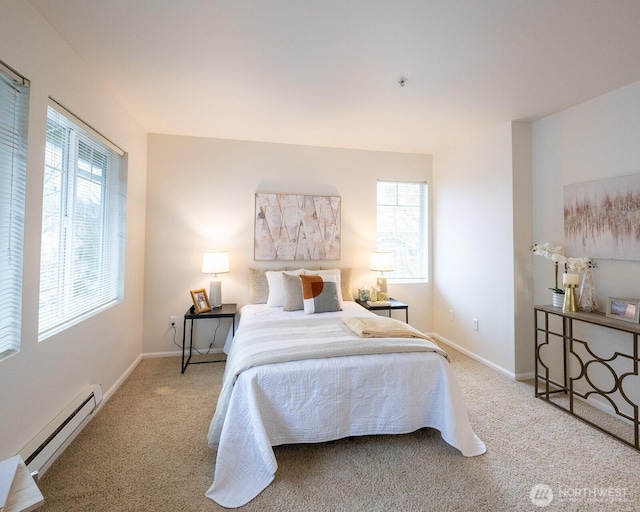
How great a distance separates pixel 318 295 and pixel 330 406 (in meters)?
1.34

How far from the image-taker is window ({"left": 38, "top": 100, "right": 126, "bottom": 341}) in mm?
1860

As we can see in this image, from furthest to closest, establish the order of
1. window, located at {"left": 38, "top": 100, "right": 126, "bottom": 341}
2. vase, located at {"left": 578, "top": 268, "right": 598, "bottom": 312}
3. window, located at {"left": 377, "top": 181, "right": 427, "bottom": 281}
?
window, located at {"left": 377, "top": 181, "right": 427, "bottom": 281} < vase, located at {"left": 578, "top": 268, "right": 598, "bottom": 312} < window, located at {"left": 38, "top": 100, "right": 126, "bottom": 341}

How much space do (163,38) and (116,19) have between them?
239 mm

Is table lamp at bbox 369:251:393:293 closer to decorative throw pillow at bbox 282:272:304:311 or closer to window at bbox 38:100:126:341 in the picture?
decorative throw pillow at bbox 282:272:304:311

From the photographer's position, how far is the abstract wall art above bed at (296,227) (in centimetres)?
360

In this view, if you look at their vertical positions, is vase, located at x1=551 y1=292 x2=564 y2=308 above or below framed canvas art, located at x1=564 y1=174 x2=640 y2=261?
below

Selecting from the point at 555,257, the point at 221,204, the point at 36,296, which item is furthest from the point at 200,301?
the point at 555,257

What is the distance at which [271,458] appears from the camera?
1.60m

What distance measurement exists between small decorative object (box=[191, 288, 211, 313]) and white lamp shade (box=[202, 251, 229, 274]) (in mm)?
231

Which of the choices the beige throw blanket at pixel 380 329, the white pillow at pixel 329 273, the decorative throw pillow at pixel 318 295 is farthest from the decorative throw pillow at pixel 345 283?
the beige throw blanket at pixel 380 329

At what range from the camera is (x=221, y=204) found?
3533 millimetres

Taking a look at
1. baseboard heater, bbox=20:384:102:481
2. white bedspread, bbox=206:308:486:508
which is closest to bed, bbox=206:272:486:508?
white bedspread, bbox=206:308:486:508

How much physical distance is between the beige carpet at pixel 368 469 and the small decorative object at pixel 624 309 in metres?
0.83

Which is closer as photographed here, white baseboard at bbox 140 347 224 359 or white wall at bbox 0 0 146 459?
white wall at bbox 0 0 146 459
